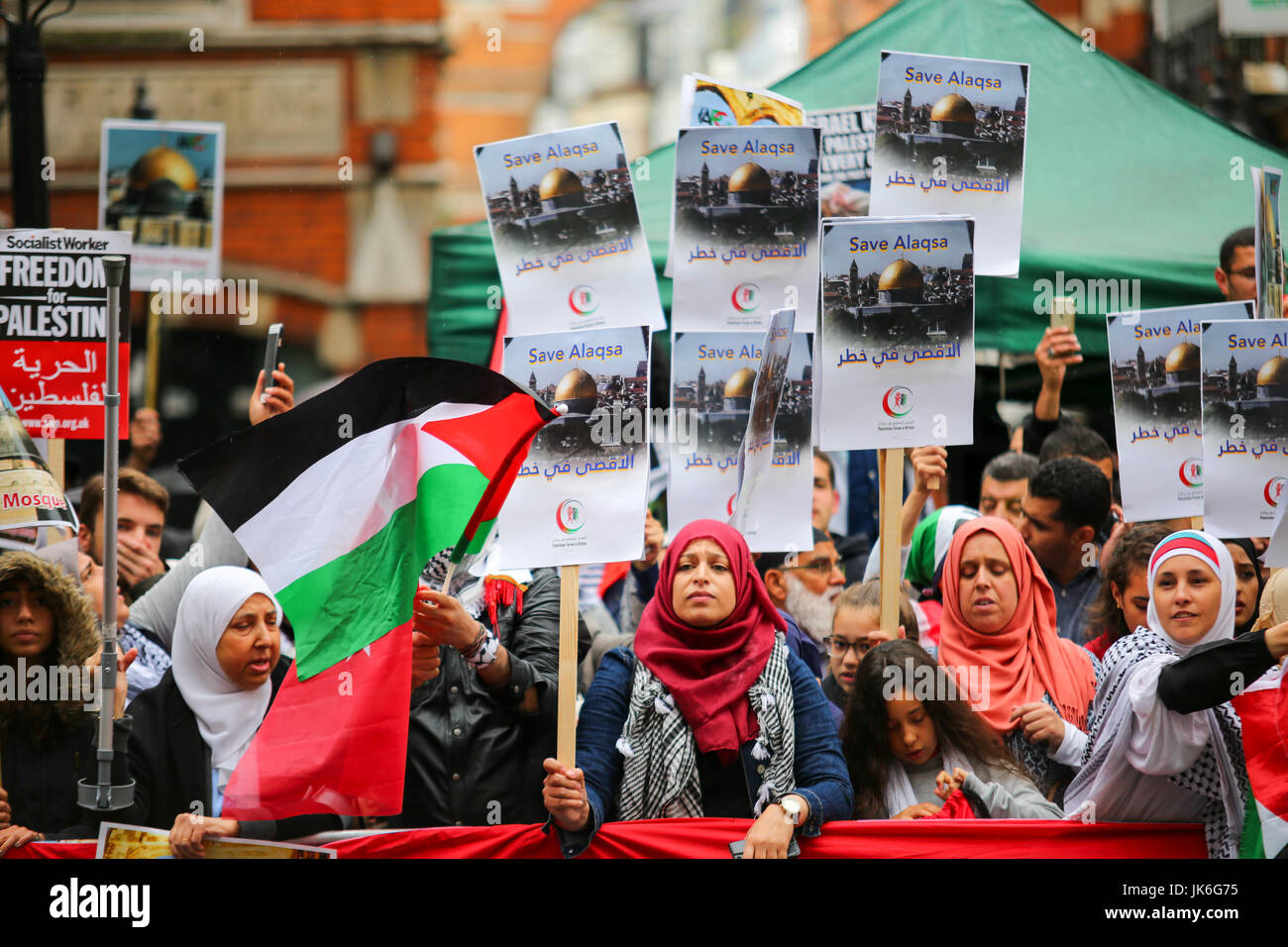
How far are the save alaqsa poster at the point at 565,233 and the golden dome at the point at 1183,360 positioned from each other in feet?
5.01

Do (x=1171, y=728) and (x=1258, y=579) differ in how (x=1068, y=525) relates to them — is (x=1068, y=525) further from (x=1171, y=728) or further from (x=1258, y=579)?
(x=1171, y=728)

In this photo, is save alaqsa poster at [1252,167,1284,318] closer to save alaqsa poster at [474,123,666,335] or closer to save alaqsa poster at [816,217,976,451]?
save alaqsa poster at [816,217,976,451]

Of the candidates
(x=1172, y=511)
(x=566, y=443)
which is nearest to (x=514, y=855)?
(x=566, y=443)

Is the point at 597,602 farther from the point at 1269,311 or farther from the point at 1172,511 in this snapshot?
the point at 1269,311

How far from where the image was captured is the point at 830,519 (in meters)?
6.02

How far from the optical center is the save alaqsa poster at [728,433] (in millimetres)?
4523

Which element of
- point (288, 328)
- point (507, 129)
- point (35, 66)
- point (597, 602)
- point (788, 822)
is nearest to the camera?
point (788, 822)

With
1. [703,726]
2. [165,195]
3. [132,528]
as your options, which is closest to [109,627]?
[132,528]

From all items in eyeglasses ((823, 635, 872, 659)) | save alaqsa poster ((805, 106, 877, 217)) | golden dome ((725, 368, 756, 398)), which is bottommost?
eyeglasses ((823, 635, 872, 659))

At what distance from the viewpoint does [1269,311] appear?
4633 mm

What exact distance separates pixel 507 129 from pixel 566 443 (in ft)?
33.8

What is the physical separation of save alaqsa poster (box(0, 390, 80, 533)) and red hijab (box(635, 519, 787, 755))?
1.62 metres

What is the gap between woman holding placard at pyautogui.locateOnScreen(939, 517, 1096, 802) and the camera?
406 centimetres

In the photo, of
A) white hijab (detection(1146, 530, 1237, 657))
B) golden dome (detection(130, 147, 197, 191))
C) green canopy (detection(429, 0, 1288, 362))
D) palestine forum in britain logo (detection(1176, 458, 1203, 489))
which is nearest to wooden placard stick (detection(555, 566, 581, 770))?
white hijab (detection(1146, 530, 1237, 657))
